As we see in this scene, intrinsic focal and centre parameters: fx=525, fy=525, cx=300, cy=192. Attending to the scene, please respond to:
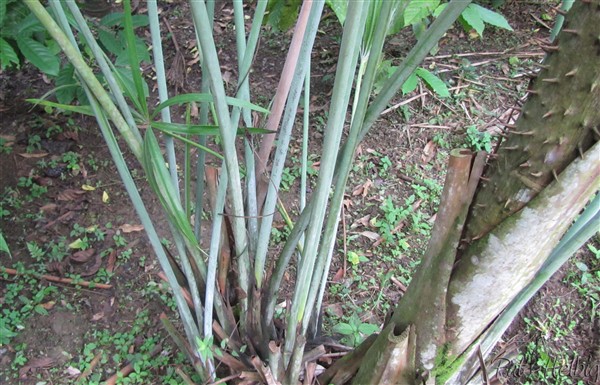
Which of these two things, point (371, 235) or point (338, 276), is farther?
point (371, 235)

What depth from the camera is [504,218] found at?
2.73ft

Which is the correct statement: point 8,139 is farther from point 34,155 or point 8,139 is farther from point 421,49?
point 421,49

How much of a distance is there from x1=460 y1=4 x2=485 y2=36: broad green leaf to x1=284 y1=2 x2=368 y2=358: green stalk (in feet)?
4.59

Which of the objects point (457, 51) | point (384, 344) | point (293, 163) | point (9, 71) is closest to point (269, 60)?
point (293, 163)

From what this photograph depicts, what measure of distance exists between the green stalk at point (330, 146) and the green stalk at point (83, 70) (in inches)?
12.9

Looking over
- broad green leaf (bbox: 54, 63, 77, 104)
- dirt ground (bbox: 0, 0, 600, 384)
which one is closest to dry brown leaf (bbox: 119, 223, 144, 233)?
dirt ground (bbox: 0, 0, 600, 384)

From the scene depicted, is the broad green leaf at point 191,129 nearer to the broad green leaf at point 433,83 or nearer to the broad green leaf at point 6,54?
the broad green leaf at point 6,54

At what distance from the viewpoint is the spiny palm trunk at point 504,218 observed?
71cm

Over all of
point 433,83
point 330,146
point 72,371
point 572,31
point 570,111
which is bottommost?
point 72,371

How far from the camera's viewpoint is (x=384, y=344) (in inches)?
40.8

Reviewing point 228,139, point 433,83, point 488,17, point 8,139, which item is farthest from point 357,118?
point 8,139

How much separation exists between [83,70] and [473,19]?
1.67 m

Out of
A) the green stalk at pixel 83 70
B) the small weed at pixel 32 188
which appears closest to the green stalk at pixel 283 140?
the green stalk at pixel 83 70

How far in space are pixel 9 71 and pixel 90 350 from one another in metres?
1.43
